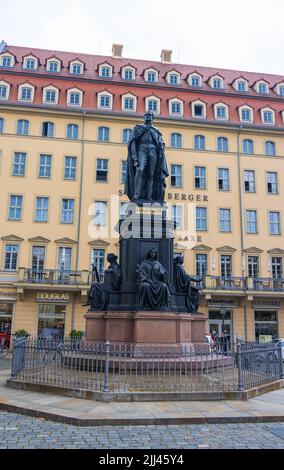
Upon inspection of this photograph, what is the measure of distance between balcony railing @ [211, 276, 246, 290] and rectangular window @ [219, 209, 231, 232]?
426 cm

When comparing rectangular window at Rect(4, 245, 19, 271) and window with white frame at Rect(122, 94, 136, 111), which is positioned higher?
window with white frame at Rect(122, 94, 136, 111)

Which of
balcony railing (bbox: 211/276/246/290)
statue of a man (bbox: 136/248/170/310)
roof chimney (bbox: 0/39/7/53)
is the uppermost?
roof chimney (bbox: 0/39/7/53)

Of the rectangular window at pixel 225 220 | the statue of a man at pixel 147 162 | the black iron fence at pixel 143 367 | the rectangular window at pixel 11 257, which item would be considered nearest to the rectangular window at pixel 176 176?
the rectangular window at pixel 225 220

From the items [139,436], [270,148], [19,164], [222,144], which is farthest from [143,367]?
[270,148]

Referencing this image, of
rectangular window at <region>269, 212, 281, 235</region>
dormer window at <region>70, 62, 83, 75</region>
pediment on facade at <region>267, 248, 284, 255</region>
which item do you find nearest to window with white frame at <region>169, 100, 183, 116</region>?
dormer window at <region>70, 62, 83, 75</region>

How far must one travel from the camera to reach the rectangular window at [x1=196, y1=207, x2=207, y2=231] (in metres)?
35.3

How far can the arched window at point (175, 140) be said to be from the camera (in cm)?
3670

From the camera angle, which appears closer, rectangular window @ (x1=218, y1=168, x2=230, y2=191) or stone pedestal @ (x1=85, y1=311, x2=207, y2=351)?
stone pedestal @ (x1=85, y1=311, x2=207, y2=351)

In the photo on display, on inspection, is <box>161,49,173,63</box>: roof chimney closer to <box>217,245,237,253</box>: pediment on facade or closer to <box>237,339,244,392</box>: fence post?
<box>217,245,237,253</box>: pediment on facade

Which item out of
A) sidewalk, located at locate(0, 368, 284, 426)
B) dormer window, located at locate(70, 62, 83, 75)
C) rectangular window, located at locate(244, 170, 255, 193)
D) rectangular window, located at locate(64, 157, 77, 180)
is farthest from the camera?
dormer window, located at locate(70, 62, 83, 75)

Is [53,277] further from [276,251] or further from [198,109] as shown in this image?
[198,109]

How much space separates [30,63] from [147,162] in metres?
30.2

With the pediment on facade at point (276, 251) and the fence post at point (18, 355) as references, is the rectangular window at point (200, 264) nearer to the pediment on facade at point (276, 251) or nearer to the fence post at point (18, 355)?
the pediment on facade at point (276, 251)
